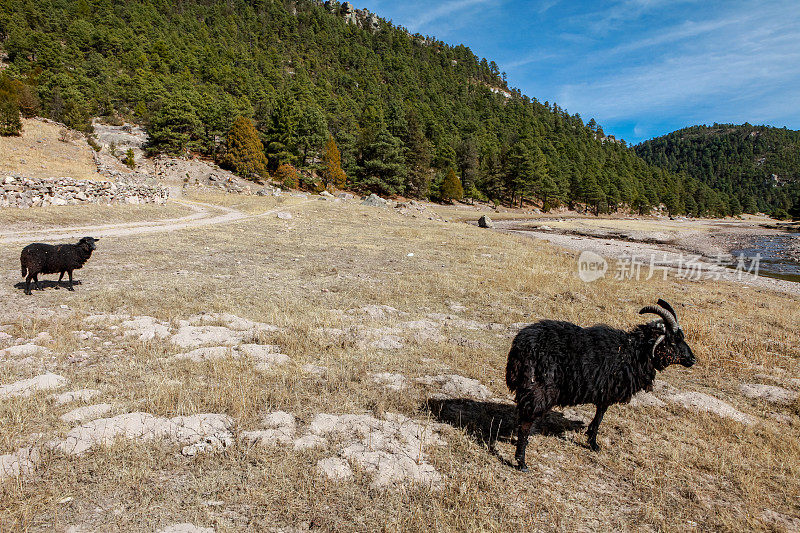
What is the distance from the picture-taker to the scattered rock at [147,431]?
4598 mm

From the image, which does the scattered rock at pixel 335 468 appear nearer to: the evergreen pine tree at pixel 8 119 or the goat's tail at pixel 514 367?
the goat's tail at pixel 514 367

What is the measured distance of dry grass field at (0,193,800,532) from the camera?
3979 millimetres

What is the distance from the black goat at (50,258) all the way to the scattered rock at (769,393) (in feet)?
58.6

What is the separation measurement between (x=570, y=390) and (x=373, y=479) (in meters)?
3.00

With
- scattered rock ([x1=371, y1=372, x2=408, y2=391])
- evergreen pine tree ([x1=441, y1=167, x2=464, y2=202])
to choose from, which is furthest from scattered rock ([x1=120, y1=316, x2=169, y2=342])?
evergreen pine tree ([x1=441, y1=167, x2=464, y2=202])

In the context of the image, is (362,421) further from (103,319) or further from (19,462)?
(103,319)

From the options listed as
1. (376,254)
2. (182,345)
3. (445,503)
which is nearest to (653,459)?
(445,503)

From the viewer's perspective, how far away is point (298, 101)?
9344 centimetres

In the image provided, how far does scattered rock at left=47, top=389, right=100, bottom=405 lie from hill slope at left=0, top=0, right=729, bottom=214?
63.2m

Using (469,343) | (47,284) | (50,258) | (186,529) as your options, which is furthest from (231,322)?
(47,284)

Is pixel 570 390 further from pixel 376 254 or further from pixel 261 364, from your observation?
pixel 376 254

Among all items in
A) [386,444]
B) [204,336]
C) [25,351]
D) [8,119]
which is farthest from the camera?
[8,119]

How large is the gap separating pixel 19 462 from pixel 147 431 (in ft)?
3.95

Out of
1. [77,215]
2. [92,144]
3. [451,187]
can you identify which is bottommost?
[77,215]
